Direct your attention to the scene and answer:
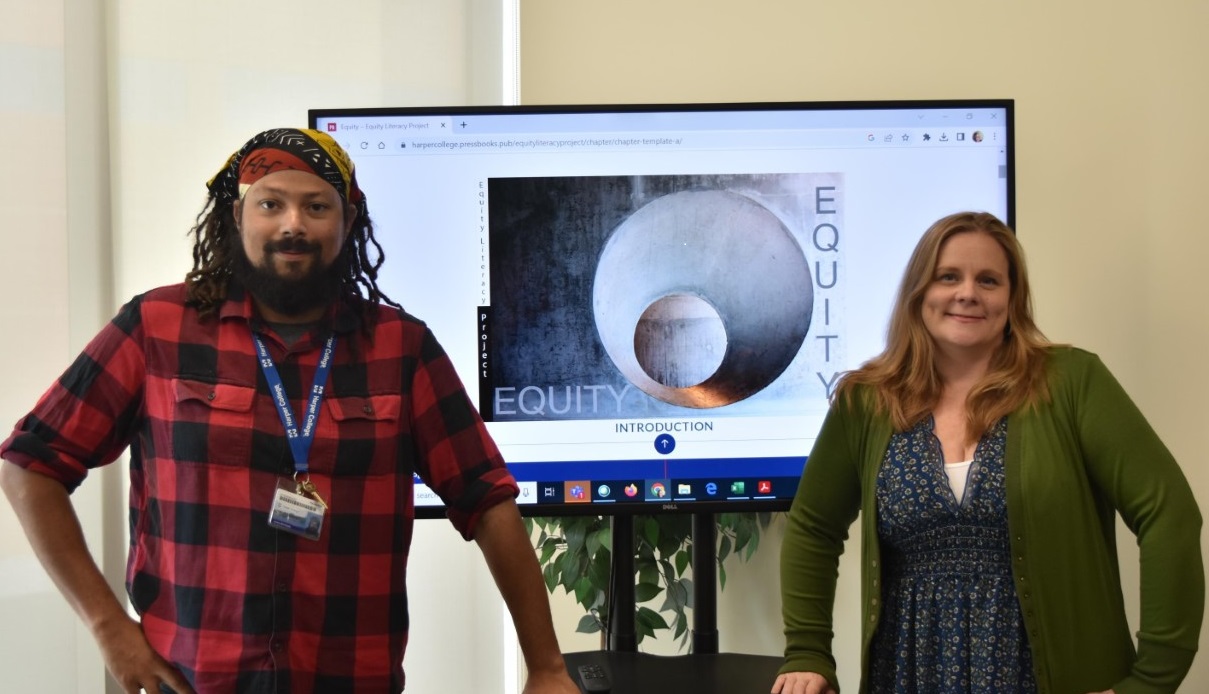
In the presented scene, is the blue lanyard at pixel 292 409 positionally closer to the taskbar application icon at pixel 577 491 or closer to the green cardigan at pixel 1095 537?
the taskbar application icon at pixel 577 491

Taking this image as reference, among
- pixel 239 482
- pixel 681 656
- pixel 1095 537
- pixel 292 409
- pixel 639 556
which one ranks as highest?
pixel 292 409

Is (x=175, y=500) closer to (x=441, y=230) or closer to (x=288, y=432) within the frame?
(x=288, y=432)

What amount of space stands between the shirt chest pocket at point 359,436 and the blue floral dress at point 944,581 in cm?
85

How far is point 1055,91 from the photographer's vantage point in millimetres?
2584

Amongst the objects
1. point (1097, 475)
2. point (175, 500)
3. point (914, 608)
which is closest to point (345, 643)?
point (175, 500)

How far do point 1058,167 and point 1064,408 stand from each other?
1.02 m

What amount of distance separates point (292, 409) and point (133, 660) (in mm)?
407

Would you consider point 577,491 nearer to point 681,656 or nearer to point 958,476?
point 681,656

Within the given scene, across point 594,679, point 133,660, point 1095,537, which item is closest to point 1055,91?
point 1095,537

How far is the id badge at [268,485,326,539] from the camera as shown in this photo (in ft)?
4.89

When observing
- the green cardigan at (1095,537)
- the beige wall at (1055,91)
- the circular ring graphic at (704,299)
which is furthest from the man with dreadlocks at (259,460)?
the beige wall at (1055,91)

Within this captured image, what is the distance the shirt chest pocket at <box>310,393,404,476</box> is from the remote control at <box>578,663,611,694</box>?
63cm

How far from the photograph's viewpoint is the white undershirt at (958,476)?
1.81 meters

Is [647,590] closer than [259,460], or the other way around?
[259,460]
